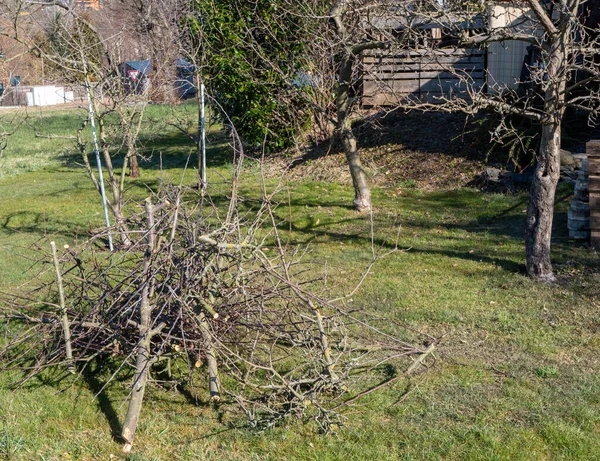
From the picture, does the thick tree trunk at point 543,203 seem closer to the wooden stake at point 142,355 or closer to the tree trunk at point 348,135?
the tree trunk at point 348,135

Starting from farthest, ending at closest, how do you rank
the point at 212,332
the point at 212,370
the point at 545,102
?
1. the point at 545,102
2. the point at 212,370
3. the point at 212,332

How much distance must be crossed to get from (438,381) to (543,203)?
9.60 ft

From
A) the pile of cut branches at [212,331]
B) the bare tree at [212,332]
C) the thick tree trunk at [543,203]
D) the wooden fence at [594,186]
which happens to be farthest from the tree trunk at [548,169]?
the bare tree at [212,332]

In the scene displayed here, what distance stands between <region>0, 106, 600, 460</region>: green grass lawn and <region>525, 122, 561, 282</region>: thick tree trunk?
0.27 metres

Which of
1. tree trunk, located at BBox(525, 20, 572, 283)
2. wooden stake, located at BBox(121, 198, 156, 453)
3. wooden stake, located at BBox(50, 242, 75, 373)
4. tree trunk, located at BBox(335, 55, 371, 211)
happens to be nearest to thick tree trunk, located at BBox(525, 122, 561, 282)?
tree trunk, located at BBox(525, 20, 572, 283)

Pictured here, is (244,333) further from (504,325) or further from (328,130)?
(328,130)

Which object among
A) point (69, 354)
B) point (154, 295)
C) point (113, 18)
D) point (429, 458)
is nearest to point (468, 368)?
point (429, 458)

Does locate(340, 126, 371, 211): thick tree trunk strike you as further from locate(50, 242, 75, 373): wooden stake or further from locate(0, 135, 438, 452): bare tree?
locate(50, 242, 75, 373): wooden stake

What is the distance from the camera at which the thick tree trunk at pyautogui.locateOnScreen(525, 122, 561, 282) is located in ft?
25.3

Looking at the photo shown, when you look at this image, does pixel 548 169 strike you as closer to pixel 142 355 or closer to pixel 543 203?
pixel 543 203

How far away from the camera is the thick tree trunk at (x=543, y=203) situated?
25.3 ft

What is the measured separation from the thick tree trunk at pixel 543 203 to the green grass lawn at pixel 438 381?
0.27m

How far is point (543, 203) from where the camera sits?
7.78 metres

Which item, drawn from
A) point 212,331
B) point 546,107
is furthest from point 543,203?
point 212,331
